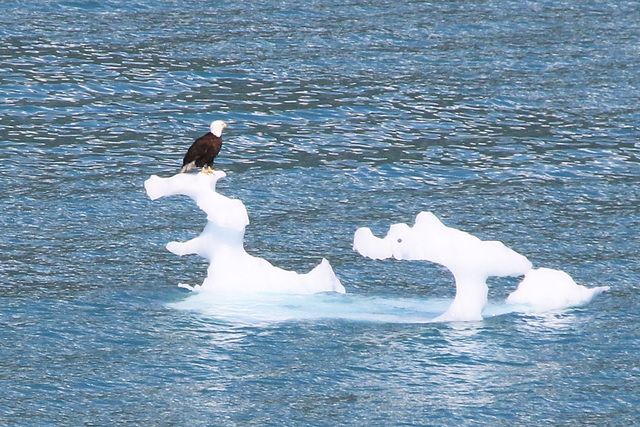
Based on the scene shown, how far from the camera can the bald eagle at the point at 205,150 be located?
51.7ft

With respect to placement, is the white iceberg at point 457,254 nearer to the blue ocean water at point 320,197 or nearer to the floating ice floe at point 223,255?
the blue ocean water at point 320,197

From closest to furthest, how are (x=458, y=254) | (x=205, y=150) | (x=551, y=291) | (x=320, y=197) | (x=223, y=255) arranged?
(x=458, y=254) → (x=551, y=291) → (x=223, y=255) → (x=205, y=150) → (x=320, y=197)

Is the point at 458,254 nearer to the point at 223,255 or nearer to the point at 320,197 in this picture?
the point at 223,255

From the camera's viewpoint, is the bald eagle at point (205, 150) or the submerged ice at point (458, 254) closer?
the submerged ice at point (458, 254)

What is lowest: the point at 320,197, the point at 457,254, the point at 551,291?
the point at 551,291

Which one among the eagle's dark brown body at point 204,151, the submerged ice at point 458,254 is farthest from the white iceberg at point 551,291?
the eagle's dark brown body at point 204,151

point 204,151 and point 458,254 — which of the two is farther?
point 204,151

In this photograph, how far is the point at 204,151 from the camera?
15.8 m

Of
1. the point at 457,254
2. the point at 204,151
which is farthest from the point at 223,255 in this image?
the point at 457,254

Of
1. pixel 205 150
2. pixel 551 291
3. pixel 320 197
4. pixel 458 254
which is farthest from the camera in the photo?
pixel 320 197

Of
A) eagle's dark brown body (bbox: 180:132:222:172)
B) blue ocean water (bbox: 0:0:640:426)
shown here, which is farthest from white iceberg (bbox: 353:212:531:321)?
eagle's dark brown body (bbox: 180:132:222:172)

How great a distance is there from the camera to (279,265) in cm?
1588

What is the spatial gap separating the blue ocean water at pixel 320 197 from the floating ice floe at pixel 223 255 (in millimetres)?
359

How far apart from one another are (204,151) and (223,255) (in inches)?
60.8
